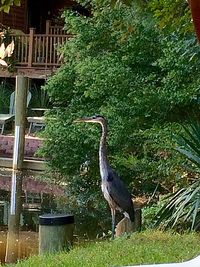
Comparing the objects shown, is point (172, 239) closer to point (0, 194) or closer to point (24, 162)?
point (0, 194)

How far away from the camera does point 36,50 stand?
20.3 meters

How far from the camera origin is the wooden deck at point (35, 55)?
20.0 metres

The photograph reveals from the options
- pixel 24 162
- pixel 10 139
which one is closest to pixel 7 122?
pixel 10 139

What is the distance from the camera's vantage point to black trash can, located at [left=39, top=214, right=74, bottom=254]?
24.3ft

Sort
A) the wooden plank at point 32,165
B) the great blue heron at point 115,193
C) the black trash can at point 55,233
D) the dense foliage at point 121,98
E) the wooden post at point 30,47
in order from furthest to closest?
the wooden post at point 30,47 → the wooden plank at point 32,165 → the dense foliage at point 121,98 → the great blue heron at point 115,193 → the black trash can at point 55,233

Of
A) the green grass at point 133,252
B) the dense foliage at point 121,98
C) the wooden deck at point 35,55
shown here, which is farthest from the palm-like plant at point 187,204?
the wooden deck at point 35,55

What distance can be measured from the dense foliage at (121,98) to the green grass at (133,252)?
2.92m

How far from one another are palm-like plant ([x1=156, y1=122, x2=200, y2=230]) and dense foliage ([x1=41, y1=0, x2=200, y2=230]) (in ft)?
6.63

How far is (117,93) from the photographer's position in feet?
39.1

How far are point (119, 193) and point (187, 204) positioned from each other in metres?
1.16

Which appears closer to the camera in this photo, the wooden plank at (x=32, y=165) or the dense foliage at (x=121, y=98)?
the dense foliage at (x=121, y=98)

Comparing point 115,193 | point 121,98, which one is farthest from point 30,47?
point 115,193

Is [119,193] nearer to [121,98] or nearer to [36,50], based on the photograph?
[121,98]

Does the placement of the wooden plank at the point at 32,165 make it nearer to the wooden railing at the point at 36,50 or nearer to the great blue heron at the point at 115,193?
the wooden railing at the point at 36,50
